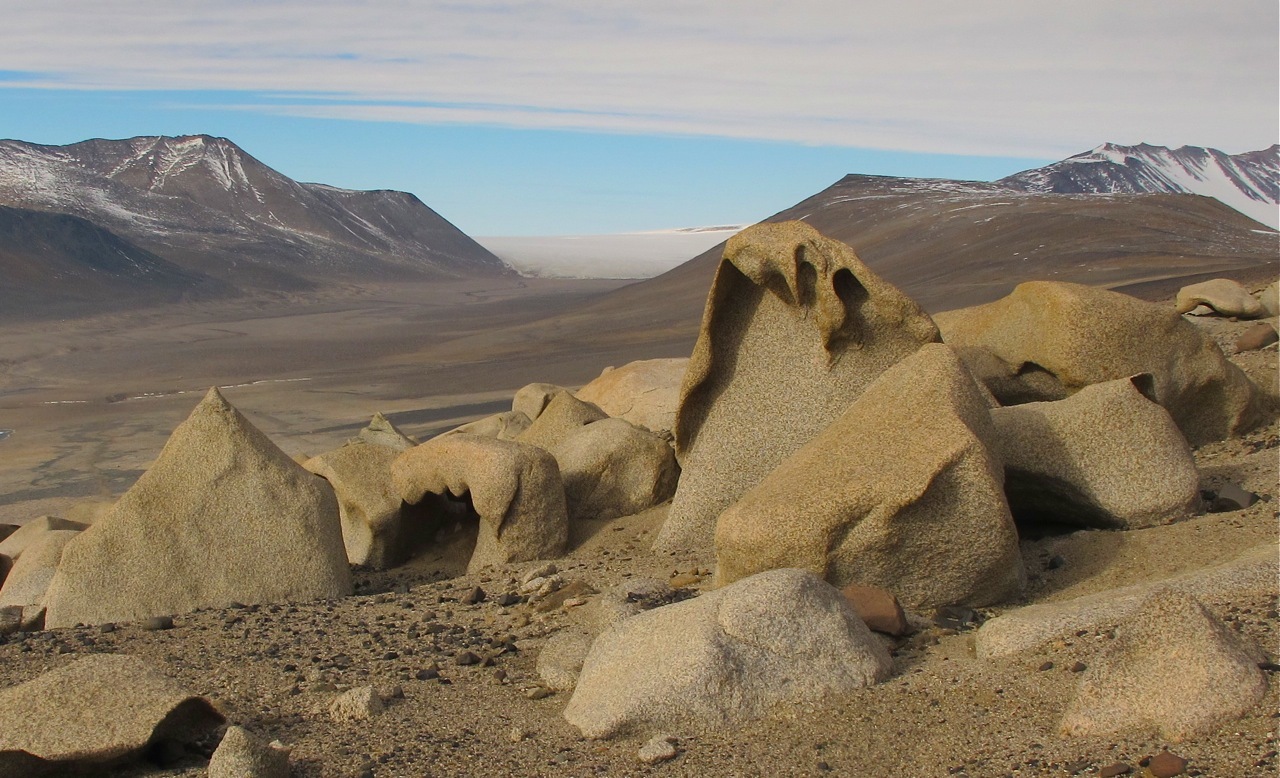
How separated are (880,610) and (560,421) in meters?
4.32

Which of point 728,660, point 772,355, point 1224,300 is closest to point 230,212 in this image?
point 1224,300

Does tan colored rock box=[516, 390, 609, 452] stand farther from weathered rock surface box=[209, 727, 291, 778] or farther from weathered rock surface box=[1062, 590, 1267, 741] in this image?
weathered rock surface box=[1062, 590, 1267, 741]

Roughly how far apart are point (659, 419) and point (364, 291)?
235 feet

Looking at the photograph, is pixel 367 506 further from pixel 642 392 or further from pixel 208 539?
pixel 642 392

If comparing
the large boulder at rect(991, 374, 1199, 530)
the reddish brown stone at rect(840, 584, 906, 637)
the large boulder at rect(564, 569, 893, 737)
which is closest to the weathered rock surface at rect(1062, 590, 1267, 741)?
the large boulder at rect(564, 569, 893, 737)

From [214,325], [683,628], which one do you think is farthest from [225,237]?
[683,628]

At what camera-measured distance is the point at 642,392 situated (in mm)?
10461

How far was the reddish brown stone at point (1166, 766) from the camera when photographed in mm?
3148

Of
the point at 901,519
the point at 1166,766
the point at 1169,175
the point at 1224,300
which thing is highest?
the point at 1169,175

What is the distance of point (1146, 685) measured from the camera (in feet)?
11.6

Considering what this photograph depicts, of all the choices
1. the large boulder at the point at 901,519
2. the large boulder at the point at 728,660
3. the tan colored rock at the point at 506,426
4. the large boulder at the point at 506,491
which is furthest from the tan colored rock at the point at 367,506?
the large boulder at the point at 728,660

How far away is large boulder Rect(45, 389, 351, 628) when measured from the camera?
238 inches

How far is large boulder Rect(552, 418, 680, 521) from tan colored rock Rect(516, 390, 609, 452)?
879mm

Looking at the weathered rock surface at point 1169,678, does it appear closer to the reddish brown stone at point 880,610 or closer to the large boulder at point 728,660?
the large boulder at point 728,660
